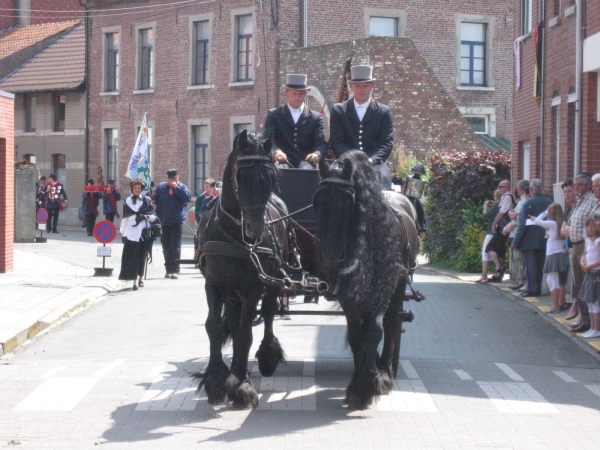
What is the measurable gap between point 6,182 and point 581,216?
12678 mm

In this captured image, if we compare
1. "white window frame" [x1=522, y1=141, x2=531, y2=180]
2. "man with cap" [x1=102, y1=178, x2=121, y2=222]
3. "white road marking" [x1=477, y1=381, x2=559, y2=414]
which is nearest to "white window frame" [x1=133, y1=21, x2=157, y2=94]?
"man with cap" [x1=102, y1=178, x2=121, y2=222]

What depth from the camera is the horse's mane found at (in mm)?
8227

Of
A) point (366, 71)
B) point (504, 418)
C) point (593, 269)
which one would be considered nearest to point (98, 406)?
point (504, 418)

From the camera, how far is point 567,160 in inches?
799

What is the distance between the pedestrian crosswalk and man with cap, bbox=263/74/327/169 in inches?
82.4

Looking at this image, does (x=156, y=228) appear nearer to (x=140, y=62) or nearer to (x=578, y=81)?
(x=578, y=81)

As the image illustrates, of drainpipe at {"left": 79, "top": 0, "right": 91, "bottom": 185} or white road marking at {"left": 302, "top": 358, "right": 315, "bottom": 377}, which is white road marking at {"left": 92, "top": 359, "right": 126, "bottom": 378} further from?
drainpipe at {"left": 79, "top": 0, "right": 91, "bottom": 185}

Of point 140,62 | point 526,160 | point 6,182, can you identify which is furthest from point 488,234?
point 140,62

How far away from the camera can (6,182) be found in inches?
883

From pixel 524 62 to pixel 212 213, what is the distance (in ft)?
55.3

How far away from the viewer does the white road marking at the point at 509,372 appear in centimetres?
1056

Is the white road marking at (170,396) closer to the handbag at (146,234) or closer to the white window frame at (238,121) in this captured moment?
the handbag at (146,234)

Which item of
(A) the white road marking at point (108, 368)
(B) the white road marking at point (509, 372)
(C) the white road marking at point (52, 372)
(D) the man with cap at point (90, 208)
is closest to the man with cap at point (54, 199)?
(D) the man with cap at point (90, 208)

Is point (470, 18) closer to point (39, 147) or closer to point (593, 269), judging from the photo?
point (39, 147)
